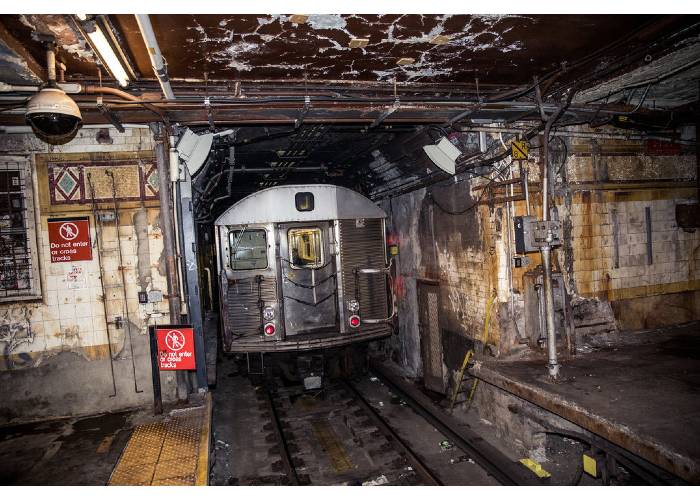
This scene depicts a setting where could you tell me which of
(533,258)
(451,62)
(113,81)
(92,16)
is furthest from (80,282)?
(533,258)

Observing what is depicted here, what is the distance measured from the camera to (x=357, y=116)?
17.8 feet

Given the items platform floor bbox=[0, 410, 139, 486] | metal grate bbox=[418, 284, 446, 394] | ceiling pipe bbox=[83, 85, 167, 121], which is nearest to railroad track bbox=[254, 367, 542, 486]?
metal grate bbox=[418, 284, 446, 394]

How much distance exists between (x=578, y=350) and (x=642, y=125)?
365cm

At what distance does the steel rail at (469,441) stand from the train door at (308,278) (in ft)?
6.75

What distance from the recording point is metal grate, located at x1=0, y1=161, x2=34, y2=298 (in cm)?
580

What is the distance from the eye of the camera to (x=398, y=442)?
6254mm

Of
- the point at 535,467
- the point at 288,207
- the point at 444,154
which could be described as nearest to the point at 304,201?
the point at 288,207

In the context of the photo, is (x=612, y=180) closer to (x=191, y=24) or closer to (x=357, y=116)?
(x=357, y=116)

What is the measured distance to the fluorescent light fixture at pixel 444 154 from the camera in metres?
6.71

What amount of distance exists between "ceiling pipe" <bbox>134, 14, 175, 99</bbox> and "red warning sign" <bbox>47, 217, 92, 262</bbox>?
A: 265cm

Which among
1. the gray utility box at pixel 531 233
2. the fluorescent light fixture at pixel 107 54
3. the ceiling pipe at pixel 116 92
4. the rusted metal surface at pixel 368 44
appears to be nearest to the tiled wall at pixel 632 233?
the gray utility box at pixel 531 233

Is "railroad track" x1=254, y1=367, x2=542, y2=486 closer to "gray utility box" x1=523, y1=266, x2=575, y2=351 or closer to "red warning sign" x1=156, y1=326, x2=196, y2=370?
"gray utility box" x1=523, y1=266, x2=575, y2=351

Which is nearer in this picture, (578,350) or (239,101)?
(239,101)

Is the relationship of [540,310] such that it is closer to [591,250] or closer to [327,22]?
[591,250]
